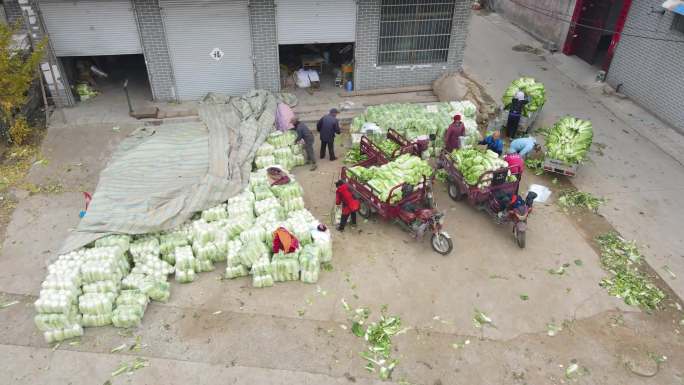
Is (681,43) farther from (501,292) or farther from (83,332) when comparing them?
(83,332)

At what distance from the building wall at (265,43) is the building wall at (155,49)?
2777mm

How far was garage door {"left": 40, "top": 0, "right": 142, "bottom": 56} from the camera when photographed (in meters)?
14.2

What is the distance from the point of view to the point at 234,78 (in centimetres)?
1623

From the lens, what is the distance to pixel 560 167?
12.7m

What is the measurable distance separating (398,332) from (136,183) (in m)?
7.05

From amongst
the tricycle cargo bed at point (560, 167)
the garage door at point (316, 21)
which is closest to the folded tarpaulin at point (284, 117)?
the garage door at point (316, 21)

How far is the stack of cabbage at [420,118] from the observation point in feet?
45.5

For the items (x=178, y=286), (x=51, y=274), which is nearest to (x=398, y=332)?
(x=178, y=286)

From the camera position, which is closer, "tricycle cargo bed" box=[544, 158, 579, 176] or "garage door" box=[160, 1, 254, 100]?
"tricycle cargo bed" box=[544, 158, 579, 176]

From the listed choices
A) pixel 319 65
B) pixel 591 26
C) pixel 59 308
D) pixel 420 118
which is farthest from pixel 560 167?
pixel 59 308

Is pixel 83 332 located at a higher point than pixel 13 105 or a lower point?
lower

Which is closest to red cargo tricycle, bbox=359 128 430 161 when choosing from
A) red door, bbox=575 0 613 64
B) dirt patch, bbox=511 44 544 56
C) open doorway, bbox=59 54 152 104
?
open doorway, bbox=59 54 152 104

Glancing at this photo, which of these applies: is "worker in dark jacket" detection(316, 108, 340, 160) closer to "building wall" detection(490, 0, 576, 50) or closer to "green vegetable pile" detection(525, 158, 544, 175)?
"green vegetable pile" detection(525, 158, 544, 175)

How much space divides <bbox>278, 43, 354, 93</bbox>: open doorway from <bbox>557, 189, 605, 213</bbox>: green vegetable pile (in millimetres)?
8225
